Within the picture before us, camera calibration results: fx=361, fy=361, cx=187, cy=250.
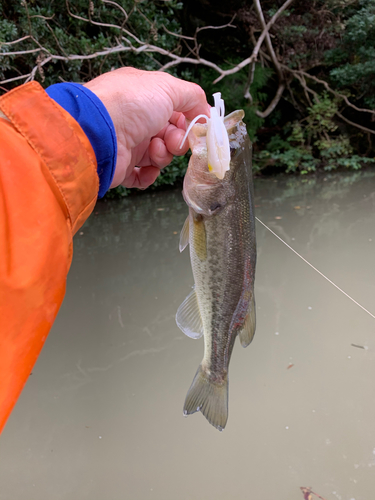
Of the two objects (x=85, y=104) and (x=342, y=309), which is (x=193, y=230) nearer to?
(x=85, y=104)

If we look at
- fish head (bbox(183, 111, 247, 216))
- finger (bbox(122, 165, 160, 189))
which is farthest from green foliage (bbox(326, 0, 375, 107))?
fish head (bbox(183, 111, 247, 216))

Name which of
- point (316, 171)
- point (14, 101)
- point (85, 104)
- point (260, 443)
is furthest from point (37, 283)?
point (316, 171)

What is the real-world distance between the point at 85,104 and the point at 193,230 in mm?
570

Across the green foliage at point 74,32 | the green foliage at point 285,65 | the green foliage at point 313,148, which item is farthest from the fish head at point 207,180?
the green foliage at point 313,148

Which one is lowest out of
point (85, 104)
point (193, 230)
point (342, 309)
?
point (342, 309)

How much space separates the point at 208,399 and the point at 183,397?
103cm

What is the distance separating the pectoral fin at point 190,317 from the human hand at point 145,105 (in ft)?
2.14

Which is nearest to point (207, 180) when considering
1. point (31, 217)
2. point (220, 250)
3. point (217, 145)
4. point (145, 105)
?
point (217, 145)

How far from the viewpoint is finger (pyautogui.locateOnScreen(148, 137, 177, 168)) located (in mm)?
1732

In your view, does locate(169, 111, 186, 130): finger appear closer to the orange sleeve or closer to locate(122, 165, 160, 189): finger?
locate(122, 165, 160, 189): finger

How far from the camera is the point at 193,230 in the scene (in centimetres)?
137

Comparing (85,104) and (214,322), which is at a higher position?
(85,104)

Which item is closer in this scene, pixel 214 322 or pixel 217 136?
pixel 217 136

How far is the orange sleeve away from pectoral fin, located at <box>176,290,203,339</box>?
23.4 inches
